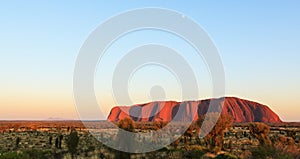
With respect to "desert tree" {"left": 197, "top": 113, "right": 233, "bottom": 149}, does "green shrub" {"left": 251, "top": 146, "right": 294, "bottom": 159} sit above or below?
below

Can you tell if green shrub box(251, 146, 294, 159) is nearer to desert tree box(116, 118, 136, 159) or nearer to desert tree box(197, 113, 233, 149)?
desert tree box(116, 118, 136, 159)

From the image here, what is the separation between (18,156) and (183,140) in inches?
967

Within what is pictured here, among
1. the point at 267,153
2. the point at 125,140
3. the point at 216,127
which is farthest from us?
the point at 216,127

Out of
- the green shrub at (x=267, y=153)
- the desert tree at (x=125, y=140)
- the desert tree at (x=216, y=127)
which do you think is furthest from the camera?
the desert tree at (x=216, y=127)

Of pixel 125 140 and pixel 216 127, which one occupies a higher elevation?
pixel 216 127

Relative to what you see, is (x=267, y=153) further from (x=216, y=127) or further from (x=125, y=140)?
(x=216, y=127)

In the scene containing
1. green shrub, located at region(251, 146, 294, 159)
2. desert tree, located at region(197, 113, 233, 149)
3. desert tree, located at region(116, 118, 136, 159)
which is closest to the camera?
green shrub, located at region(251, 146, 294, 159)

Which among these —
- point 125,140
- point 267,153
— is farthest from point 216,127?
point 267,153

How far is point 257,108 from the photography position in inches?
7283

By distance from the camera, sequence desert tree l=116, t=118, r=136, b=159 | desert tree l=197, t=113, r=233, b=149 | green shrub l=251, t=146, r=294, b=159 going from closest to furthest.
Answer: green shrub l=251, t=146, r=294, b=159, desert tree l=116, t=118, r=136, b=159, desert tree l=197, t=113, r=233, b=149

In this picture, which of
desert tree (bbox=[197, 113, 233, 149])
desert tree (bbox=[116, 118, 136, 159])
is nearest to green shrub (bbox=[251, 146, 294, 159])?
desert tree (bbox=[116, 118, 136, 159])

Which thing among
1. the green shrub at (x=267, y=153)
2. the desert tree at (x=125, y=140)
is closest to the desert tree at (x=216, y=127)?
the desert tree at (x=125, y=140)

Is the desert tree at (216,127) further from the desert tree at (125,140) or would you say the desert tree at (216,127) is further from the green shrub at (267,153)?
the green shrub at (267,153)

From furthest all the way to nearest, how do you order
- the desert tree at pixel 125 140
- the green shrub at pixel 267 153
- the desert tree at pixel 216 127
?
the desert tree at pixel 216 127 < the desert tree at pixel 125 140 < the green shrub at pixel 267 153
